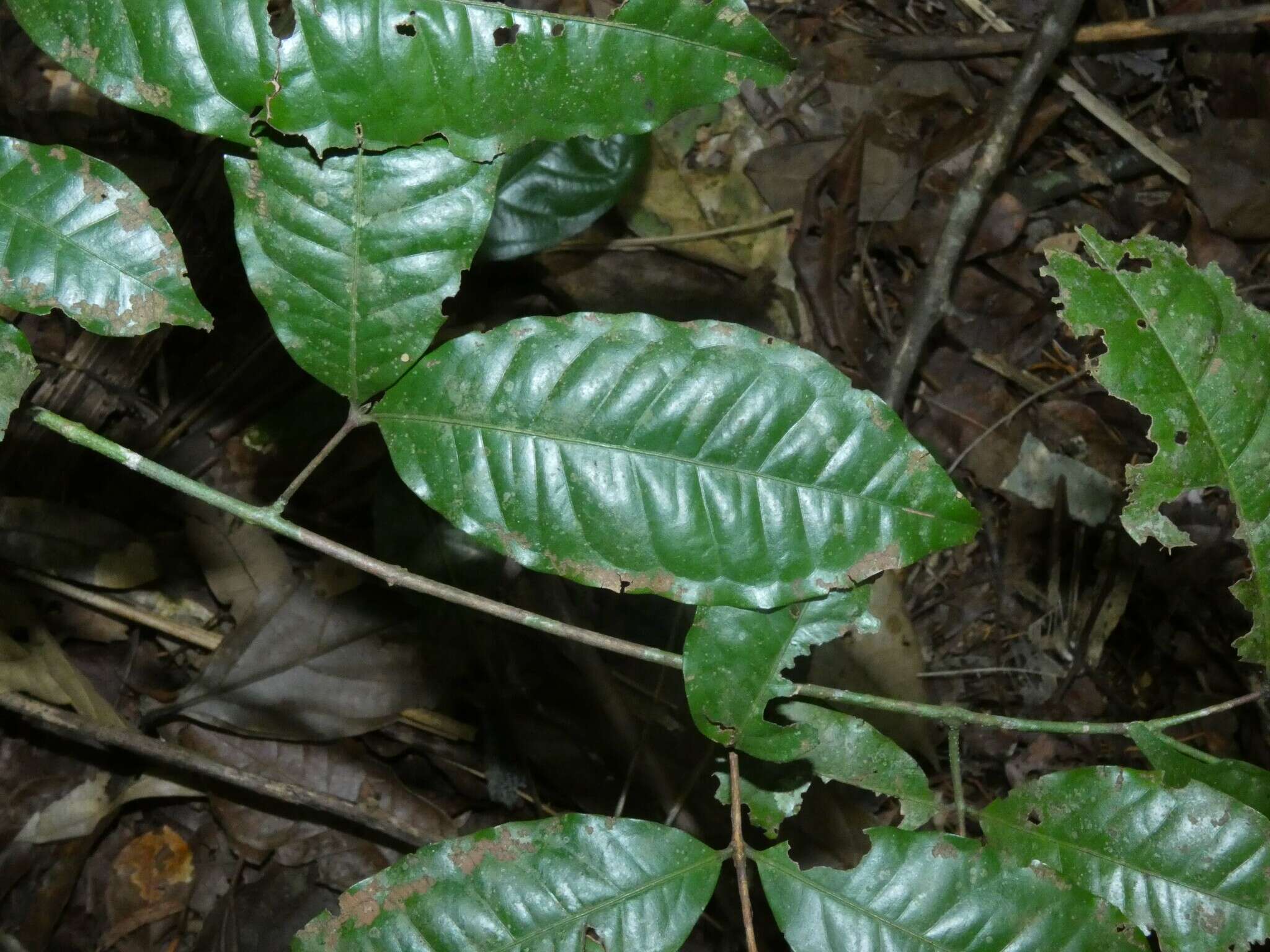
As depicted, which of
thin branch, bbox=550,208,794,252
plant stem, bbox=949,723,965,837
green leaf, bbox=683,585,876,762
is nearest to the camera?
green leaf, bbox=683,585,876,762

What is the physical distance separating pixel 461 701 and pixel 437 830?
0.31 meters

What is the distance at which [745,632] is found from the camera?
145 centimetres

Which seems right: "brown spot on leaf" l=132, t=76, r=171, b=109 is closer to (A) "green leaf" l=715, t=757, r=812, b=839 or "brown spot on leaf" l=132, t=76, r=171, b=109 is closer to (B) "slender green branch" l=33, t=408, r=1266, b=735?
(B) "slender green branch" l=33, t=408, r=1266, b=735

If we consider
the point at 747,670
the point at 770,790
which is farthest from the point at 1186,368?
the point at 770,790

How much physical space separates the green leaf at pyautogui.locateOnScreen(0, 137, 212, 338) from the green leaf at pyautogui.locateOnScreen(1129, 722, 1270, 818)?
153 cm

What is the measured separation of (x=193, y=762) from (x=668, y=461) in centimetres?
133

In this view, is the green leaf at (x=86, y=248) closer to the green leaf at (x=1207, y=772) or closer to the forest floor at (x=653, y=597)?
the forest floor at (x=653, y=597)

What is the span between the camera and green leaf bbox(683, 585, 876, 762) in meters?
1.42

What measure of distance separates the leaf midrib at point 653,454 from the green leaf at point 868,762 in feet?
1.43

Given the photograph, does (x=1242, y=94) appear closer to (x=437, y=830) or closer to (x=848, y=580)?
(x=848, y=580)

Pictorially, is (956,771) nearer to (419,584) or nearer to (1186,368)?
(1186,368)

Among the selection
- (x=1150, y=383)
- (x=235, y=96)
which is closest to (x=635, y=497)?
(x=235, y=96)

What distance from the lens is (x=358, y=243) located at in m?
1.30

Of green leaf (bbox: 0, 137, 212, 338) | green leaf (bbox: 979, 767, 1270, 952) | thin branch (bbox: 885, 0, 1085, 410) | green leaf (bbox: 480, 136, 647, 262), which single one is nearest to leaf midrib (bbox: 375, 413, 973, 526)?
green leaf (bbox: 0, 137, 212, 338)
